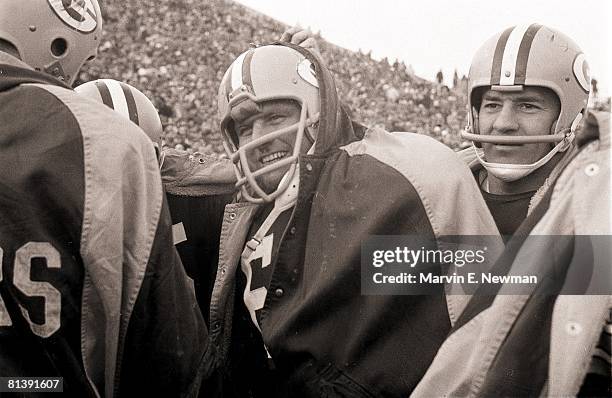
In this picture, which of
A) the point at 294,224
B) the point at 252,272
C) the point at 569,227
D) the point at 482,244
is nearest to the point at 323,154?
the point at 294,224

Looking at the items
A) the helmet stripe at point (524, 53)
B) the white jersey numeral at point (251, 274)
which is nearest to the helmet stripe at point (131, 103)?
the white jersey numeral at point (251, 274)

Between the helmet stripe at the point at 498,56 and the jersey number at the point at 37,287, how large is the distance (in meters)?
1.72

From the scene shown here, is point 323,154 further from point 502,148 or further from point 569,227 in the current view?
point 569,227

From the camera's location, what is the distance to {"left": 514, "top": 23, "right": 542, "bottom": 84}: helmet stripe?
271cm

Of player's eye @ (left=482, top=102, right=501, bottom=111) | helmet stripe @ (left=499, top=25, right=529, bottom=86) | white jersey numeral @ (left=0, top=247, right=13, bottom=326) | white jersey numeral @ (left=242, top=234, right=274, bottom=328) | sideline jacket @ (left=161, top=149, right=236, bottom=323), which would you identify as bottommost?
sideline jacket @ (left=161, top=149, right=236, bottom=323)

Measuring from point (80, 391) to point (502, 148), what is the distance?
156 cm

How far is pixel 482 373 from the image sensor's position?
118 cm

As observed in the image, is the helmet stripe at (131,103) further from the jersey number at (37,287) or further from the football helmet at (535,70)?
the jersey number at (37,287)

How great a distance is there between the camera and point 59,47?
2.06 m

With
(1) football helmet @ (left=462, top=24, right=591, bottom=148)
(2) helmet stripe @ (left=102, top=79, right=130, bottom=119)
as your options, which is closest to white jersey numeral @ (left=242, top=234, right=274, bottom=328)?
(1) football helmet @ (left=462, top=24, right=591, bottom=148)

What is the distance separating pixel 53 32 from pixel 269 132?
67cm

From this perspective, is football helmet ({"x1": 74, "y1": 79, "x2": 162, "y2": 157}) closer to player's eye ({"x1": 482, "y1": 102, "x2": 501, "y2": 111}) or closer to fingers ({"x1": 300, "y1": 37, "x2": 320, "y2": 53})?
fingers ({"x1": 300, "y1": 37, "x2": 320, "y2": 53})

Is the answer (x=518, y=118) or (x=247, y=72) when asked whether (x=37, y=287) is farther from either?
(x=518, y=118)

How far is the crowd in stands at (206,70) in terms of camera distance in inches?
419
